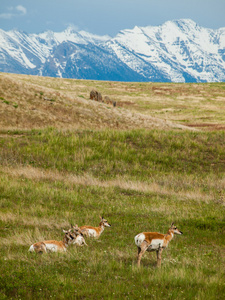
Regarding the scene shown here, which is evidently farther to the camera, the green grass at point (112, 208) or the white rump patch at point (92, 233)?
the white rump patch at point (92, 233)

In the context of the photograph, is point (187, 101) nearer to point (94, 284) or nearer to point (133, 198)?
point (133, 198)

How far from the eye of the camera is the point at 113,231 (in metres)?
11.1

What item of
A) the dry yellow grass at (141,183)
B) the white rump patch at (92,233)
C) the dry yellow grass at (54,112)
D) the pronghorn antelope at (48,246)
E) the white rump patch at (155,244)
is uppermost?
the dry yellow grass at (54,112)

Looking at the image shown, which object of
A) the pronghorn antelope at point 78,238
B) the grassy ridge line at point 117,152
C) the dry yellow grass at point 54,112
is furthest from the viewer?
the dry yellow grass at point 54,112

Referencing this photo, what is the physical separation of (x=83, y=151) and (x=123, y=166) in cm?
337

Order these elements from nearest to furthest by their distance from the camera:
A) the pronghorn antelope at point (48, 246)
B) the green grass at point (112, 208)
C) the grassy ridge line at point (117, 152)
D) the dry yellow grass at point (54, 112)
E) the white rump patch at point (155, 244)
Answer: the green grass at point (112, 208) → the white rump patch at point (155, 244) → the pronghorn antelope at point (48, 246) → the grassy ridge line at point (117, 152) → the dry yellow grass at point (54, 112)

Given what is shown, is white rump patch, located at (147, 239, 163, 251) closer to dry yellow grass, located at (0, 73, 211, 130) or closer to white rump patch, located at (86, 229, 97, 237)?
white rump patch, located at (86, 229, 97, 237)

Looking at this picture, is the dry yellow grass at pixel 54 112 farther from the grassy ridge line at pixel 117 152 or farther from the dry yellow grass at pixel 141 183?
the dry yellow grass at pixel 141 183

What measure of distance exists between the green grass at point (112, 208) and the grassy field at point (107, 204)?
3 cm

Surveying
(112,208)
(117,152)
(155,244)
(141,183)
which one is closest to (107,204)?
(112,208)

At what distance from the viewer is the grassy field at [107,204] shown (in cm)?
685

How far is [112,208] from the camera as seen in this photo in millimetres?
13609


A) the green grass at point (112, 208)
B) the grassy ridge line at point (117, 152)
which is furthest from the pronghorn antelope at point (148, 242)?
the grassy ridge line at point (117, 152)

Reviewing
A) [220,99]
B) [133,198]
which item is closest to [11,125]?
[133,198]
